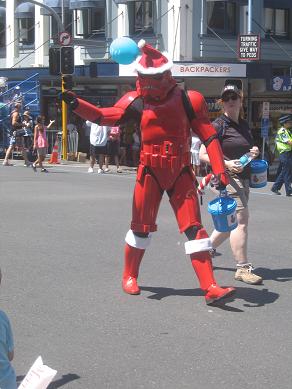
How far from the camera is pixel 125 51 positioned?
589 cm

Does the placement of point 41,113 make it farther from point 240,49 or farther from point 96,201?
point 96,201

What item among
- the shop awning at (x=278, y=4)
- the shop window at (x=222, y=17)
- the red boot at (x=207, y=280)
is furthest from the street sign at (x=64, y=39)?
the red boot at (x=207, y=280)

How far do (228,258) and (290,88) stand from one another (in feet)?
55.4

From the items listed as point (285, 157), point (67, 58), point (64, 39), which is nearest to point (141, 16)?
point (64, 39)

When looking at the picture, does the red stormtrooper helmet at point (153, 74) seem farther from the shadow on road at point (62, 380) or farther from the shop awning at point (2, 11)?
the shop awning at point (2, 11)

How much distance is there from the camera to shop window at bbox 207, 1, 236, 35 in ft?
85.9

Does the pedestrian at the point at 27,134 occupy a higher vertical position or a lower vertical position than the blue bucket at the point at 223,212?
→ higher

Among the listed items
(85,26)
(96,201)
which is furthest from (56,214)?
(85,26)

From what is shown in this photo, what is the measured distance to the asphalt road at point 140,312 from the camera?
4.52m

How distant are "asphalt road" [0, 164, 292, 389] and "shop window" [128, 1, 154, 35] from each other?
1738 cm

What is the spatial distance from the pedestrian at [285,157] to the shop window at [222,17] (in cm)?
1197

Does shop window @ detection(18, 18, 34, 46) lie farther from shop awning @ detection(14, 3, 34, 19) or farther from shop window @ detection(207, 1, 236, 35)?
shop window @ detection(207, 1, 236, 35)

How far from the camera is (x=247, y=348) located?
494cm

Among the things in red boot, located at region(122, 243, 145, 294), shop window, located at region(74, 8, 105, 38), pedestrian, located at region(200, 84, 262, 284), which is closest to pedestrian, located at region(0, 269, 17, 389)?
red boot, located at region(122, 243, 145, 294)
